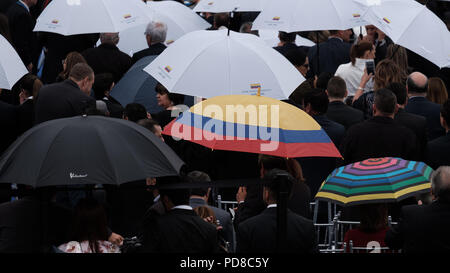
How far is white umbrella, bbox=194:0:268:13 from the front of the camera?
12.4 m

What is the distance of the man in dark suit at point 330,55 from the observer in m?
12.6

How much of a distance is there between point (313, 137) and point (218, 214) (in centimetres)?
103

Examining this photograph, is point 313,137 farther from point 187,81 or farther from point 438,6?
point 438,6

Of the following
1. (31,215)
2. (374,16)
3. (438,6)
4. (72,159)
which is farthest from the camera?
(438,6)

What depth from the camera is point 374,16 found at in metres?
10.2

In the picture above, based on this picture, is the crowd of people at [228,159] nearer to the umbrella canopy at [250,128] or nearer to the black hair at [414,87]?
the black hair at [414,87]

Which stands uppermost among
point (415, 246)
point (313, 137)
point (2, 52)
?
point (2, 52)

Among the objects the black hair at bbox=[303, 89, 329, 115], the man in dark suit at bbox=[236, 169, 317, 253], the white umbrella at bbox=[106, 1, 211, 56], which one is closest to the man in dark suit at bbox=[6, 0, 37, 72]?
the white umbrella at bbox=[106, 1, 211, 56]

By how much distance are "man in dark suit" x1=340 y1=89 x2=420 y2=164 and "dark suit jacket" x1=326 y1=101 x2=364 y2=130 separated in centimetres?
115

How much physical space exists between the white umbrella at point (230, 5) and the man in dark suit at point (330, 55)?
1031 millimetres

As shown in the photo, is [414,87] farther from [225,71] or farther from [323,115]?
[225,71]

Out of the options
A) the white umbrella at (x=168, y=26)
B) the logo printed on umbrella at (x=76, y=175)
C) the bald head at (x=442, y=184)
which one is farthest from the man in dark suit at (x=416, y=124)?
the white umbrella at (x=168, y=26)

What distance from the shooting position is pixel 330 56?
41.5 ft
